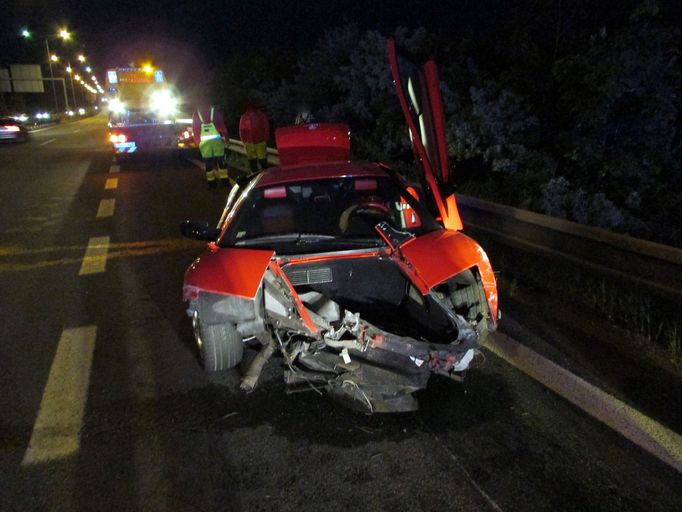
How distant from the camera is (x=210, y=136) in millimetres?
12977

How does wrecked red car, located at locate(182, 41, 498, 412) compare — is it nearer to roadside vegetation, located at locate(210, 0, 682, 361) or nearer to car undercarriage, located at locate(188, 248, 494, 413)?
car undercarriage, located at locate(188, 248, 494, 413)

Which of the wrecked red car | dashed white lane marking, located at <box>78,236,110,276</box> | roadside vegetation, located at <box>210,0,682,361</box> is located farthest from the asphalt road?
roadside vegetation, located at <box>210,0,682,361</box>

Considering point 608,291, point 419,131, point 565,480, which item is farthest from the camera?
point 608,291

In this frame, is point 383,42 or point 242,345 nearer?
point 242,345

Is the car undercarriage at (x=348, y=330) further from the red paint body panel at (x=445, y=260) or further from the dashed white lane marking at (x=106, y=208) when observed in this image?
A: the dashed white lane marking at (x=106, y=208)

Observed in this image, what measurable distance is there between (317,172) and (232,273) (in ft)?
4.99

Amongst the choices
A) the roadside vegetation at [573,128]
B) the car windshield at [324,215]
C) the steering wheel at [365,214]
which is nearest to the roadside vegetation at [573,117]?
the roadside vegetation at [573,128]

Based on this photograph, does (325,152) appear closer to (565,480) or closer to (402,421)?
(402,421)

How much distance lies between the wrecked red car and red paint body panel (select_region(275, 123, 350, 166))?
2.24 meters

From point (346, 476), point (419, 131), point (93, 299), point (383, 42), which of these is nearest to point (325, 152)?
point (419, 131)

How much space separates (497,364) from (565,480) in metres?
1.44

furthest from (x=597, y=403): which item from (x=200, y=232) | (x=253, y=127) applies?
(x=253, y=127)

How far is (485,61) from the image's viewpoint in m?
16.1

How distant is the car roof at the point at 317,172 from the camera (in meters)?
5.11
